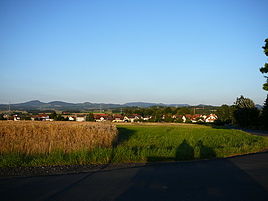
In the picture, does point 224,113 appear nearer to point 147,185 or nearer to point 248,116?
point 248,116

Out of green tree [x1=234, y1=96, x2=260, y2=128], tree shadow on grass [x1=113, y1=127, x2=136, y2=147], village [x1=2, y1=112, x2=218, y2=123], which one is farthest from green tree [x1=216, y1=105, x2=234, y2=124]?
tree shadow on grass [x1=113, y1=127, x2=136, y2=147]

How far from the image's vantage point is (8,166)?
9281 millimetres

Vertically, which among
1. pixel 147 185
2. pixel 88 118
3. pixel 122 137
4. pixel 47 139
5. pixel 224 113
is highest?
pixel 224 113

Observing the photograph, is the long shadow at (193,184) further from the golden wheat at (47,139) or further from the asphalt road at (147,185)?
the golden wheat at (47,139)

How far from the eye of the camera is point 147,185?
6.54 meters

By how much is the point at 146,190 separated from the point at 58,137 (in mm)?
8827

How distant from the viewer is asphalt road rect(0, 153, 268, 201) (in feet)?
18.6

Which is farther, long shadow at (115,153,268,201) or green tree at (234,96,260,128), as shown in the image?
green tree at (234,96,260,128)

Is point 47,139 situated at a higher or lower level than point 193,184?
higher

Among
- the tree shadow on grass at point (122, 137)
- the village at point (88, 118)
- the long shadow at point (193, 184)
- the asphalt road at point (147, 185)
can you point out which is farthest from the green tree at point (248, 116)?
the asphalt road at point (147, 185)

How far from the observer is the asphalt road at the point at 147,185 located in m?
5.66

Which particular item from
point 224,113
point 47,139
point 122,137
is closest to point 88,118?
point 224,113

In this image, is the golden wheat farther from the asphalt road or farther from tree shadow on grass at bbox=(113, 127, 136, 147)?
the asphalt road

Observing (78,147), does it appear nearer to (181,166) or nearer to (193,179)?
(181,166)
